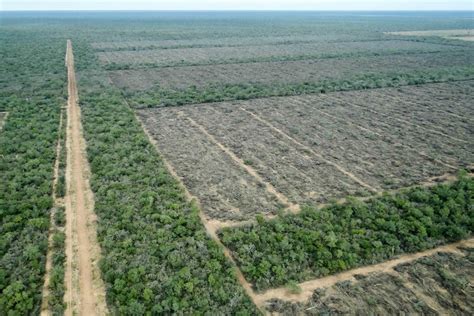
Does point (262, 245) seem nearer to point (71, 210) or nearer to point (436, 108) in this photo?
point (71, 210)

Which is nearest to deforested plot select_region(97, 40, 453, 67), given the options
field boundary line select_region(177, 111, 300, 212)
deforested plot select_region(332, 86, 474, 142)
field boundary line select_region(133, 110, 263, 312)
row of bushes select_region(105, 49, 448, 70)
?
row of bushes select_region(105, 49, 448, 70)

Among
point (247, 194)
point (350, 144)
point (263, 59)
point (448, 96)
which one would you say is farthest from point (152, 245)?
point (263, 59)

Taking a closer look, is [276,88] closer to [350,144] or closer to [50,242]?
[350,144]

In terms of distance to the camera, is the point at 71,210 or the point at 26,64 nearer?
the point at 71,210

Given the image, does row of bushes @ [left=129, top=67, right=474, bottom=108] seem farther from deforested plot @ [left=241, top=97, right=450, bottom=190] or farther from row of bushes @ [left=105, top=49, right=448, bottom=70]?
row of bushes @ [left=105, top=49, right=448, bottom=70]

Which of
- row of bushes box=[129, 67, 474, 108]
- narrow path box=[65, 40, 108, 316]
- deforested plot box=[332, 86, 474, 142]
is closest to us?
narrow path box=[65, 40, 108, 316]

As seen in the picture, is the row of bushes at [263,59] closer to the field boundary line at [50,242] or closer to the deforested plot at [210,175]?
the deforested plot at [210,175]


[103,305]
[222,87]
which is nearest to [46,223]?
[103,305]
